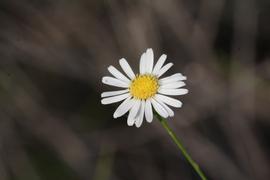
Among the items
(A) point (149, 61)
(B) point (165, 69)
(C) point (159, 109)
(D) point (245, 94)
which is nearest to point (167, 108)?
(C) point (159, 109)

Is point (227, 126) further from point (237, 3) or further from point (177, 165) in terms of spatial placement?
point (237, 3)

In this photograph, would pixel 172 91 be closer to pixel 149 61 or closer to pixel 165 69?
pixel 165 69

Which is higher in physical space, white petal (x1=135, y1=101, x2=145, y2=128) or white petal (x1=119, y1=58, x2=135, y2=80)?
white petal (x1=119, y1=58, x2=135, y2=80)

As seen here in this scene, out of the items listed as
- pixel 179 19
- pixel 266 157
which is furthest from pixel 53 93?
pixel 266 157

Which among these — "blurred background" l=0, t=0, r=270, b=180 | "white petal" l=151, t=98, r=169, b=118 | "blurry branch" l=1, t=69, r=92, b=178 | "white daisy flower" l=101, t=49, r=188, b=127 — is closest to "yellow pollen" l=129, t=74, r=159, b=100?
"white daisy flower" l=101, t=49, r=188, b=127

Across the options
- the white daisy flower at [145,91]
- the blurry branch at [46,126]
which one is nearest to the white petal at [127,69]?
the white daisy flower at [145,91]

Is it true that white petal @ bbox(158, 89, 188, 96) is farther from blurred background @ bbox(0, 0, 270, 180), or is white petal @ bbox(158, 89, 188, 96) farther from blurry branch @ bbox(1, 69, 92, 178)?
blurry branch @ bbox(1, 69, 92, 178)

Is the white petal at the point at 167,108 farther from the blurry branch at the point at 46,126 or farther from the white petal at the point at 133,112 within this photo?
the blurry branch at the point at 46,126
